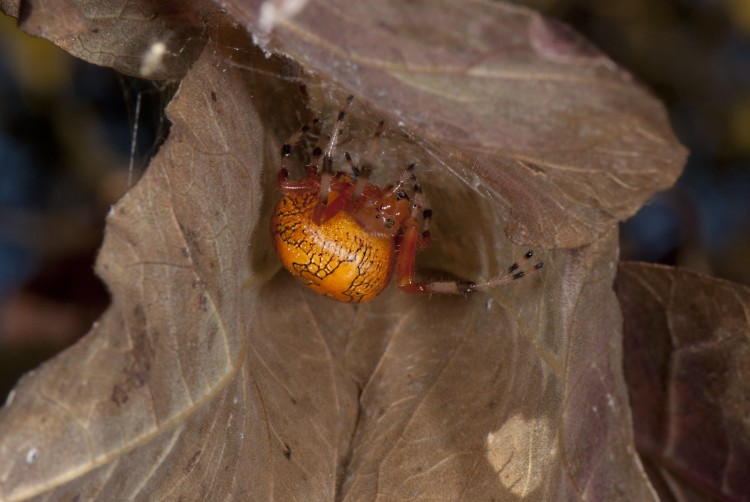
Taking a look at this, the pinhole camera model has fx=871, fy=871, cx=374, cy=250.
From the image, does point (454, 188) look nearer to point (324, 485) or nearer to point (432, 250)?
point (432, 250)

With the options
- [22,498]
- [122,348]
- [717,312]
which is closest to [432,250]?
[717,312]

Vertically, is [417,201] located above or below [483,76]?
below

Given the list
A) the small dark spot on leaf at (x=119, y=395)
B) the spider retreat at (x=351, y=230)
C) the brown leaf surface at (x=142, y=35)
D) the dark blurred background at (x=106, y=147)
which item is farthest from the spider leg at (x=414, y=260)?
the dark blurred background at (x=106, y=147)

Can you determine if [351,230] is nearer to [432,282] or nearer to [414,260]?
[414,260]

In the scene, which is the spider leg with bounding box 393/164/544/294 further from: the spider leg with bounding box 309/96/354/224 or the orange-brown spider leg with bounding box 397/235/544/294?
the spider leg with bounding box 309/96/354/224

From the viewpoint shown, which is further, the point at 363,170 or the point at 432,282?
the point at 363,170

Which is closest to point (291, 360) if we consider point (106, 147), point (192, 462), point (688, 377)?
point (192, 462)

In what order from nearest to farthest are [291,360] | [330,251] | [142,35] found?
[142,35]
[291,360]
[330,251]
